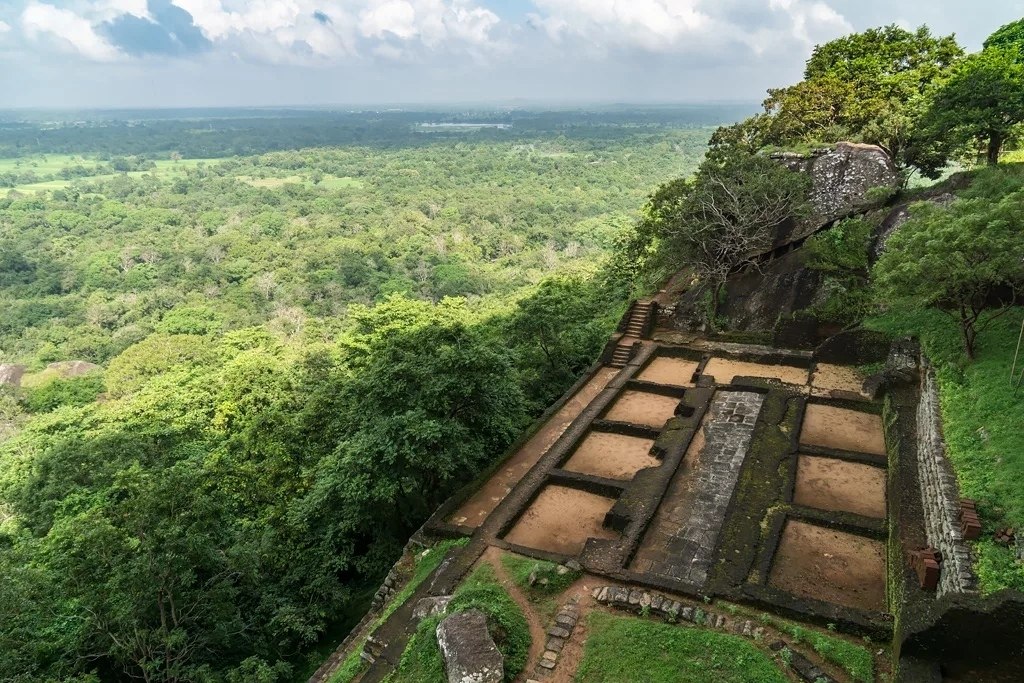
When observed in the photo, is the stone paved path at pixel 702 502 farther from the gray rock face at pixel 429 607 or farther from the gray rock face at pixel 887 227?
the gray rock face at pixel 887 227

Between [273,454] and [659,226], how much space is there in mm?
14958

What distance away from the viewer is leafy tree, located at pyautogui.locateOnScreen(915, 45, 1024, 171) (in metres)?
16.3

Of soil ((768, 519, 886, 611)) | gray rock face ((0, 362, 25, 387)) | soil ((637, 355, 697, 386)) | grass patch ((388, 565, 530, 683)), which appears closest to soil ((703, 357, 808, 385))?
soil ((637, 355, 697, 386))

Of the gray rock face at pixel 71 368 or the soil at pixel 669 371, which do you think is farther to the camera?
the gray rock face at pixel 71 368

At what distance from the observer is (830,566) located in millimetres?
9445

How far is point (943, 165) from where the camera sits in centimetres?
2105

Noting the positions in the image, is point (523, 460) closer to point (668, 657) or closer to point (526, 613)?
point (526, 613)

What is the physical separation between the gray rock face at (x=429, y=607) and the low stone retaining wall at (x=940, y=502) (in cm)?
653

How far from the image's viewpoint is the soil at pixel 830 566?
8.82m

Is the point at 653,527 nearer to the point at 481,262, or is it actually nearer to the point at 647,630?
the point at 647,630

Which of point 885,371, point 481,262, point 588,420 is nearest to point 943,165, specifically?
point 885,371

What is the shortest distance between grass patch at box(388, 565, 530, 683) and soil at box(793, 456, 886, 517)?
577 cm

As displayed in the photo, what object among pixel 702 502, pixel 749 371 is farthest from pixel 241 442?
pixel 749 371

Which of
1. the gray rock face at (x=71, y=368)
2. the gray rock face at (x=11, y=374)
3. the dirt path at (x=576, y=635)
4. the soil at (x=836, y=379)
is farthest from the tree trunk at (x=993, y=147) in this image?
the gray rock face at (x=11, y=374)
